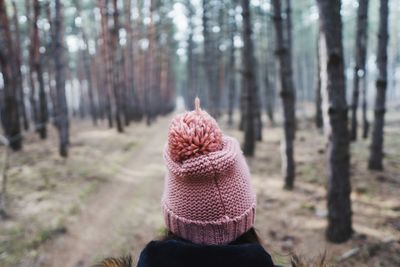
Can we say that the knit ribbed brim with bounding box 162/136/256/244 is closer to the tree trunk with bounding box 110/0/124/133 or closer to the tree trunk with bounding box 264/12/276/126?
the tree trunk with bounding box 264/12/276/126

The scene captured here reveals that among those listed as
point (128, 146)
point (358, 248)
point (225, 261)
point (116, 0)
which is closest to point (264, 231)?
point (358, 248)

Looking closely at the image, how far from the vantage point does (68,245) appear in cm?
659

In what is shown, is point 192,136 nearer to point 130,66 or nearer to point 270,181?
point 270,181

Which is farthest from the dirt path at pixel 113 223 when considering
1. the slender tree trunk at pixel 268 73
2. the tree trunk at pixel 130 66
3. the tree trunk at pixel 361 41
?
the tree trunk at pixel 130 66

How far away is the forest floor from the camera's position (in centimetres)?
590

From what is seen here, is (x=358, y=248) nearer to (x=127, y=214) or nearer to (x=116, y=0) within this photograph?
(x=127, y=214)

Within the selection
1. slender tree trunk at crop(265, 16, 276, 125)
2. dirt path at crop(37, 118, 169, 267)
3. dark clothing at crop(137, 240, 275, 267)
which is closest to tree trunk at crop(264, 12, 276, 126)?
slender tree trunk at crop(265, 16, 276, 125)

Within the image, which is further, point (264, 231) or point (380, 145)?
point (380, 145)

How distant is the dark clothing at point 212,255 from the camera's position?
145cm

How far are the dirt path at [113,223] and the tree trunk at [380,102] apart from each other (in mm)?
5037

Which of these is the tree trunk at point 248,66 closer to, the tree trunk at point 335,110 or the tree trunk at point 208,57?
the tree trunk at point 335,110

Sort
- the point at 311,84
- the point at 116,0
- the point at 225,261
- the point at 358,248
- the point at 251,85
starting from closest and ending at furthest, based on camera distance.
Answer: the point at 225,261 → the point at 358,248 → the point at 251,85 → the point at 116,0 → the point at 311,84

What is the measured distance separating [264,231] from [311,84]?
58.0 metres

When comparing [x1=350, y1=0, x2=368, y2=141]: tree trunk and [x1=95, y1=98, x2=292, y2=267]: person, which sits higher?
[x1=350, y1=0, x2=368, y2=141]: tree trunk
